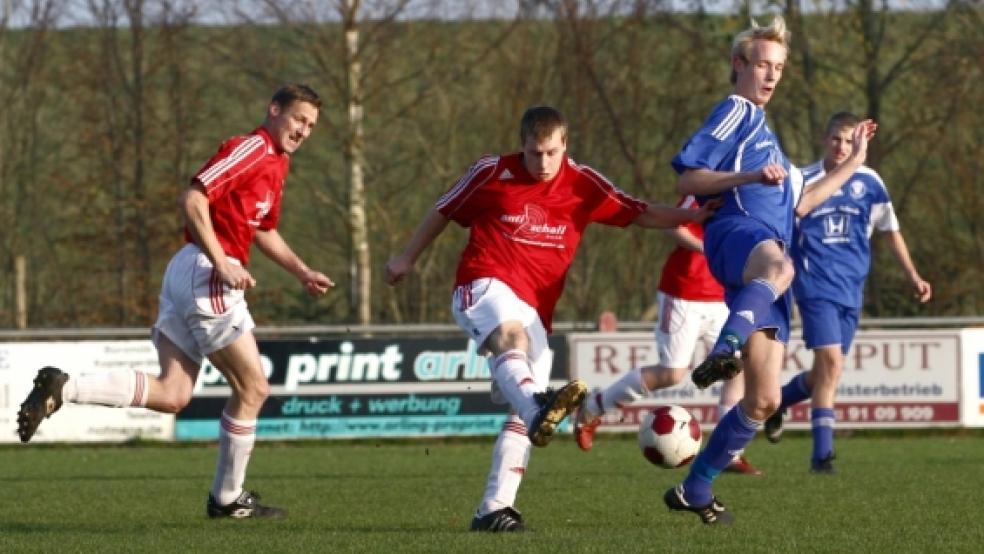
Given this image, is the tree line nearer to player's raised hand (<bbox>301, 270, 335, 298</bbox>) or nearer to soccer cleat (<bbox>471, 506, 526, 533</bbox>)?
player's raised hand (<bbox>301, 270, 335, 298</bbox>)

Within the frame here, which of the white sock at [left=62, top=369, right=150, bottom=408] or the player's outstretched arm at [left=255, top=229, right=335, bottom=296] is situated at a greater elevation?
the player's outstretched arm at [left=255, top=229, right=335, bottom=296]

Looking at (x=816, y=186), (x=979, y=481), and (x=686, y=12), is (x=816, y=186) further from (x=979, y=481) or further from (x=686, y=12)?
(x=686, y=12)

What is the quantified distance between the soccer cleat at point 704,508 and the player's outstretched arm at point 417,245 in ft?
4.82

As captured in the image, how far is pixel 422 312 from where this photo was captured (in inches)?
904

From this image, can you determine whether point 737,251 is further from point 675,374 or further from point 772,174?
point 675,374

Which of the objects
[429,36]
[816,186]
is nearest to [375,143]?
[429,36]

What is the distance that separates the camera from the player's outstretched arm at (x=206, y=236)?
7918mm

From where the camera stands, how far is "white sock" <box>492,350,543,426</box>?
7000 millimetres

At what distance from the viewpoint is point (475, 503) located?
945 cm

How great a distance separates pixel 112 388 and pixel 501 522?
2061 mm

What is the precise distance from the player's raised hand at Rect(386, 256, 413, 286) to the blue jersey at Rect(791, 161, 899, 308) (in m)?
4.37

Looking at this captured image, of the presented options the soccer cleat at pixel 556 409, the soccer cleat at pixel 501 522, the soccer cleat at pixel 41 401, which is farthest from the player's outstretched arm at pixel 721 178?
the soccer cleat at pixel 41 401

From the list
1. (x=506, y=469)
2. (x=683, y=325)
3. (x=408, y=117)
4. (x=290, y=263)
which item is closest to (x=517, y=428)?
(x=506, y=469)

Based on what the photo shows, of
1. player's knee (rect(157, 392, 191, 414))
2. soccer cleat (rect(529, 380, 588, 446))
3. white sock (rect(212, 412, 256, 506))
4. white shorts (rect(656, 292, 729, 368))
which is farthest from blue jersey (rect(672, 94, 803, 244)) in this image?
white shorts (rect(656, 292, 729, 368))
